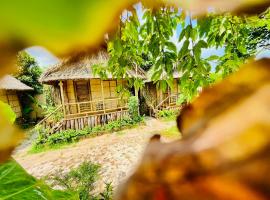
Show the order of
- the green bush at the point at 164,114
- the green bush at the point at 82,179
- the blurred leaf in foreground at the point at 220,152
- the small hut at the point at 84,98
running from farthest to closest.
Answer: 1. the green bush at the point at 164,114
2. the small hut at the point at 84,98
3. the green bush at the point at 82,179
4. the blurred leaf in foreground at the point at 220,152

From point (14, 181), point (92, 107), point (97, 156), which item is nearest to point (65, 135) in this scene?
point (97, 156)

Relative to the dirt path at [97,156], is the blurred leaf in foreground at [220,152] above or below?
A: above

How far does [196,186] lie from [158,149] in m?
0.03

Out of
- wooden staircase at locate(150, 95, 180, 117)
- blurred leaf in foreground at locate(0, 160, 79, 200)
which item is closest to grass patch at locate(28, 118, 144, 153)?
wooden staircase at locate(150, 95, 180, 117)

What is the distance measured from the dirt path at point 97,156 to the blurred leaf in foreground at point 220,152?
581cm

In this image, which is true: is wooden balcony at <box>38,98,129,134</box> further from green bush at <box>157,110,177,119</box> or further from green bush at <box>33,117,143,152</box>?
green bush at <box>157,110,177,119</box>

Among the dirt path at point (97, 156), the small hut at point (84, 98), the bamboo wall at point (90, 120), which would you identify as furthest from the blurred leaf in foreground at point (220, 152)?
the bamboo wall at point (90, 120)

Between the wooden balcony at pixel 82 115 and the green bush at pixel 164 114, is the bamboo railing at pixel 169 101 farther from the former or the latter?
the wooden balcony at pixel 82 115

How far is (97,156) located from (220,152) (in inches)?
314

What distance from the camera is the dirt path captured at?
22.1 feet

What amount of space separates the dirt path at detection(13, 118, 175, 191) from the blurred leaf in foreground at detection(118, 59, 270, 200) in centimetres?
581

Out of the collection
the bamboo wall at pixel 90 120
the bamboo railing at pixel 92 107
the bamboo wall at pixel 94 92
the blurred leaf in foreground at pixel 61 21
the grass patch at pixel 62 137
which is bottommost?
the grass patch at pixel 62 137

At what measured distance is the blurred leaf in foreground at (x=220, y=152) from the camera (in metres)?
0.08

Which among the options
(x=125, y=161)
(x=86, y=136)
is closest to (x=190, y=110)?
(x=125, y=161)
